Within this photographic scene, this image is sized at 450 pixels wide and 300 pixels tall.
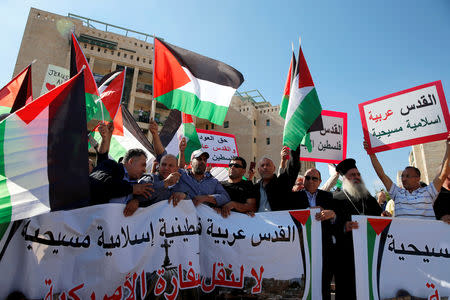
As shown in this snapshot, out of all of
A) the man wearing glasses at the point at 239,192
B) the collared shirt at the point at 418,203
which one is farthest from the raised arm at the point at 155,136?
the collared shirt at the point at 418,203

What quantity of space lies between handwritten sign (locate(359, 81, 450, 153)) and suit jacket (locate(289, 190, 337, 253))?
1.23 metres

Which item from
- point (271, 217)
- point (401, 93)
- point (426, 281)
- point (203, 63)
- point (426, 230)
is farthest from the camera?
point (203, 63)

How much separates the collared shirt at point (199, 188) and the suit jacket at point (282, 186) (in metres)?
0.56

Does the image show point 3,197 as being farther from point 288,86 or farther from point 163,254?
point 288,86

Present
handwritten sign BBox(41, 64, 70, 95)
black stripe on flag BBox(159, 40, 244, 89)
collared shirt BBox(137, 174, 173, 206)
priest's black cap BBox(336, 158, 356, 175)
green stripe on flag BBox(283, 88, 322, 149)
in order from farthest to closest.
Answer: handwritten sign BBox(41, 64, 70, 95) → black stripe on flag BBox(159, 40, 244, 89) → green stripe on flag BBox(283, 88, 322, 149) → priest's black cap BBox(336, 158, 356, 175) → collared shirt BBox(137, 174, 173, 206)

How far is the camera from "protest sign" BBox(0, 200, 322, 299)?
7.42ft

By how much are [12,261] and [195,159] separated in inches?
78.2

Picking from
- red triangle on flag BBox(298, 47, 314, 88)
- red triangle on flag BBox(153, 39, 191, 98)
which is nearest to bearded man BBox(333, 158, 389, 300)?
red triangle on flag BBox(298, 47, 314, 88)

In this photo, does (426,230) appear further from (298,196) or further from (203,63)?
(203,63)

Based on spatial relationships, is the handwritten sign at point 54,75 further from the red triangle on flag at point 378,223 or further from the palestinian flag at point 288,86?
the red triangle on flag at point 378,223

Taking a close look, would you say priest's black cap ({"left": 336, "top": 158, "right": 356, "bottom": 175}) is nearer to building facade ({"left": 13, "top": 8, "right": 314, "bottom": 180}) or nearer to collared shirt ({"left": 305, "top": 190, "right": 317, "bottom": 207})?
collared shirt ({"left": 305, "top": 190, "right": 317, "bottom": 207})

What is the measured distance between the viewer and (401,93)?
4.12 meters

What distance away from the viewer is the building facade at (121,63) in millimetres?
25906

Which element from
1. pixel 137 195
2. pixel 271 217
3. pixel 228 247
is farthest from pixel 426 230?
pixel 137 195
